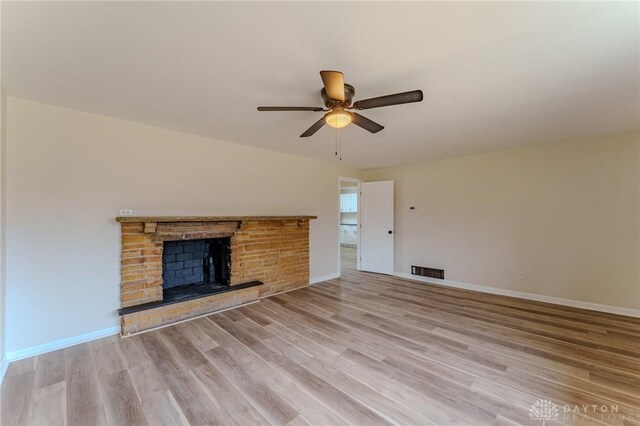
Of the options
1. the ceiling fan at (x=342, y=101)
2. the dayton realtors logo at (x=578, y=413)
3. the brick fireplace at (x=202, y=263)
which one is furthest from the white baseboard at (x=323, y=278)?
the dayton realtors logo at (x=578, y=413)

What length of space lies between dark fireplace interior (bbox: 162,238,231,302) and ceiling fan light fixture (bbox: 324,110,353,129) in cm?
255

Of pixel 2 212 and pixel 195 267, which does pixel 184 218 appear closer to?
pixel 195 267

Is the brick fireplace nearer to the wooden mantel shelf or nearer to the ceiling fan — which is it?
the wooden mantel shelf

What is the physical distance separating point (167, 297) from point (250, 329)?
3.95ft

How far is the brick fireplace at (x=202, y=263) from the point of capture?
2.92 m

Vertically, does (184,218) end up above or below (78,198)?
below

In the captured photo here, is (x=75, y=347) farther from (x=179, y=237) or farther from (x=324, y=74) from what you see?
(x=324, y=74)

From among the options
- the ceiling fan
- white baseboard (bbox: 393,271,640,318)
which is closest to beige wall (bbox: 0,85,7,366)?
the ceiling fan

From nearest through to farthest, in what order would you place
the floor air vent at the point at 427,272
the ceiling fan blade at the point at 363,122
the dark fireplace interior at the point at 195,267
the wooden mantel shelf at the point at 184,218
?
1. the ceiling fan blade at the point at 363,122
2. the wooden mantel shelf at the point at 184,218
3. the dark fireplace interior at the point at 195,267
4. the floor air vent at the point at 427,272

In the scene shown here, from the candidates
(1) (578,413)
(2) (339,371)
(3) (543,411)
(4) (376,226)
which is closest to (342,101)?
(2) (339,371)

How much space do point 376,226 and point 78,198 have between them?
4951 millimetres

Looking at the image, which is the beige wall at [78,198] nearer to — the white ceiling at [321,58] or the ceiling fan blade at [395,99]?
the white ceiling at [321,58]

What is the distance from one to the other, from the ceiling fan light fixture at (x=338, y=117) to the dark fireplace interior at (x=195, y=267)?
2.55 m

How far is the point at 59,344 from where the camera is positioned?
2553 millimetres
